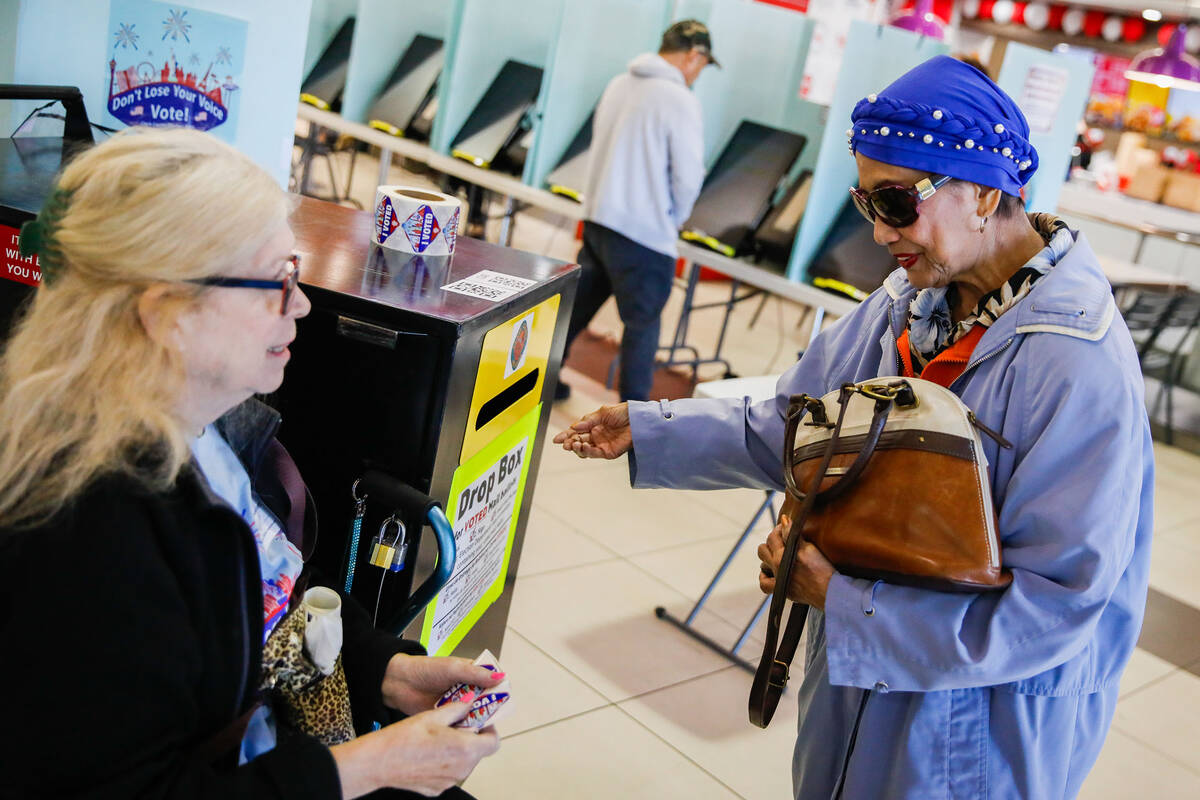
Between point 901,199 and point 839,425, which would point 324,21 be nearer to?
point 901,199

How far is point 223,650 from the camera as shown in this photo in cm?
101

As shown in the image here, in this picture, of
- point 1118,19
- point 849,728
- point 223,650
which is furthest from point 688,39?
point 1118,19

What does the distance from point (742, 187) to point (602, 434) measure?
11.4ft

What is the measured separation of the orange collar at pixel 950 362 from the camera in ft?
4.77

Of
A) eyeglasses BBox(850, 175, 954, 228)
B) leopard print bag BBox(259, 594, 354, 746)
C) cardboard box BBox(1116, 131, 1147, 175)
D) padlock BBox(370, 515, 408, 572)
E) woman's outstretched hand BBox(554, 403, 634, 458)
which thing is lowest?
leopard print bag BBox(259, 594, 354, 746)

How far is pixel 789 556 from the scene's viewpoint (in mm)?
1371

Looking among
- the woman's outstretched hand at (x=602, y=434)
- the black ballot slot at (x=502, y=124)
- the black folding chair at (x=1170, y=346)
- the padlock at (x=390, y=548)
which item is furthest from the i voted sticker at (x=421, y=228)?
the black folding chair at (x=1170, y=346)

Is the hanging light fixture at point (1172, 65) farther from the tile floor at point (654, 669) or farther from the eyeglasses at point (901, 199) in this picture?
the eyeglasses at point (901, 199)

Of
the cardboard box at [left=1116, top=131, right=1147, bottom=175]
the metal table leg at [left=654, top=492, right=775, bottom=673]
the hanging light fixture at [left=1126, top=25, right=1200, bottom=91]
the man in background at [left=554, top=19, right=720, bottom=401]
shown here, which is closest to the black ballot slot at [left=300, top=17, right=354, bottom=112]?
the man in background at [left=554, top=19, right=720, bottom=401]

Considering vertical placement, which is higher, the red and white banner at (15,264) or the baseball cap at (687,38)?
the baseball cap at (687,38)

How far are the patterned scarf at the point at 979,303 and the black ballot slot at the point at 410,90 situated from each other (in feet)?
16.1

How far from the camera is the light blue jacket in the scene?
4.13ft

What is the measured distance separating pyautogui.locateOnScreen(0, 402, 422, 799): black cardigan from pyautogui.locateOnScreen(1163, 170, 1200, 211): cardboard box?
977cm

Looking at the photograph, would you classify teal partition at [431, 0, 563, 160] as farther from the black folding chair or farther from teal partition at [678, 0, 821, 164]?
the black folding chair
